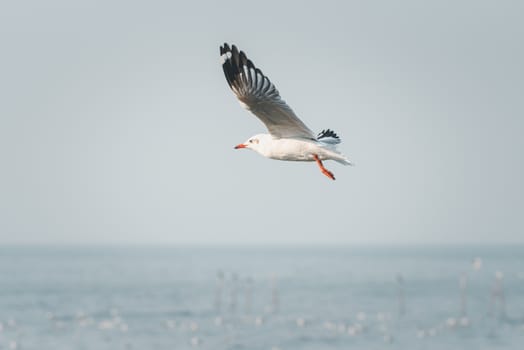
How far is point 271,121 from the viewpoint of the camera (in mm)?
13086

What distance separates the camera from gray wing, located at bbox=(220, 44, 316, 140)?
485 inches

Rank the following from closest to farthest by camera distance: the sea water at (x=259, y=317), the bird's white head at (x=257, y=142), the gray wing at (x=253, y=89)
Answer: the gray wing at (x=253, y=89) < the bird's white head at (x=257, y=142) < the sea water at (x=259, y=317)

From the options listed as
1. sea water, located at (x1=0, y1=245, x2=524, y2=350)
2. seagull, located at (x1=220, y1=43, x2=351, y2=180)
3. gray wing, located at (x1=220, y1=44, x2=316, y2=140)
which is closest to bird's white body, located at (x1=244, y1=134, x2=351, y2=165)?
seagull, located at (x1=220, y1=43, x2=351, y2=180)

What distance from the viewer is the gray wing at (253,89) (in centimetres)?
1231

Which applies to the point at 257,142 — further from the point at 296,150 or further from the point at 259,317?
the point at 259,317

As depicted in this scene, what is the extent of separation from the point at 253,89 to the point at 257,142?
1.67 m

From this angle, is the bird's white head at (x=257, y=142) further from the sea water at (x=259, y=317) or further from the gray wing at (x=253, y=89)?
the sea water at (x=259, y=317)

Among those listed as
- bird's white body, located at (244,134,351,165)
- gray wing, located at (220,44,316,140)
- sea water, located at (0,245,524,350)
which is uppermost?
gray wing, located at (220,44,316,140)

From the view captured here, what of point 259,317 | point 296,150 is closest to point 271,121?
point 296,150

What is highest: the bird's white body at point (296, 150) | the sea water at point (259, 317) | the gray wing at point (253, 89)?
the gray wing at point (253, 89)

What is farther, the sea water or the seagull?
the sea water

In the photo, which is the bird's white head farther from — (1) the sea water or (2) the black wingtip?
(1) the sea water

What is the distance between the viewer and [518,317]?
93000 mm

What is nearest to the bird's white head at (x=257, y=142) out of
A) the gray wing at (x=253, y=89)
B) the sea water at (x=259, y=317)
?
the gray wing at (x=253, y=89)
